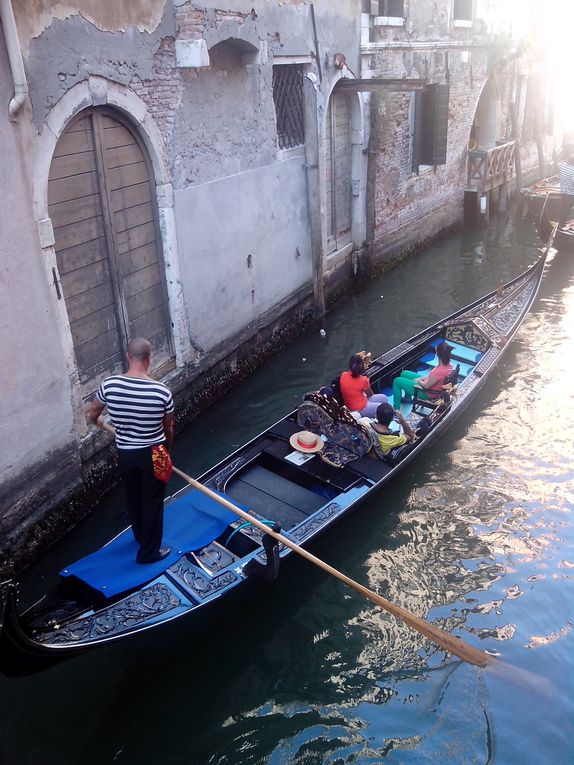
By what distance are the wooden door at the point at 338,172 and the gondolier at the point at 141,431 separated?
5381 mm

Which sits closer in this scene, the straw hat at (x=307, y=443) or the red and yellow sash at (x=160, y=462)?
the red and yellow sash at (x=160, y=462)

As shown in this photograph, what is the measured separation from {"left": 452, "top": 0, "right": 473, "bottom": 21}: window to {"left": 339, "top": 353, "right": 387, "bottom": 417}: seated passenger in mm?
7610

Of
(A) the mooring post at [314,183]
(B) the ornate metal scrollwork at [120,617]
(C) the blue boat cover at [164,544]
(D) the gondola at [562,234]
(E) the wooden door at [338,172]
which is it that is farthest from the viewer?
(D) the gondola at [562,234]

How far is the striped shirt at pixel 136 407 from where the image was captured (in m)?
2.97

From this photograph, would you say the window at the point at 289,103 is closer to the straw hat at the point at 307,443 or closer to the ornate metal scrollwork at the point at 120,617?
the straw hat at the point at 307,443

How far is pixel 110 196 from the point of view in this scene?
4559mm

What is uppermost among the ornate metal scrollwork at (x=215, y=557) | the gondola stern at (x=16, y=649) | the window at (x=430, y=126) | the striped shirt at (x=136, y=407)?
the window at (x=430, y=126)

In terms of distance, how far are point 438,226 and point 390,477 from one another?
732 cm

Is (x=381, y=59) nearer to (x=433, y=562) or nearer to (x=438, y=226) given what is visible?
(x=438, y=226)

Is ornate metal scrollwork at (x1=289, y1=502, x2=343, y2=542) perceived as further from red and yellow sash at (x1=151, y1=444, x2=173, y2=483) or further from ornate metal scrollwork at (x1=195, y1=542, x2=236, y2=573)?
red and yellow sash at (x1=151, y1=444, x2=173, y2=483)

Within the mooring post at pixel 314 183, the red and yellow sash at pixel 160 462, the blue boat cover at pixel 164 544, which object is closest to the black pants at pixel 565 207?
the mooring post at pixel 314 183

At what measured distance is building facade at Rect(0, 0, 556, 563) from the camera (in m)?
3.79

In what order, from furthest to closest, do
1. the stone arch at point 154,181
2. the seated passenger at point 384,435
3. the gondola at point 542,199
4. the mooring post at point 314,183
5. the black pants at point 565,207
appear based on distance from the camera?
the gondola at point 542,199 → the black pants at point 565,207 → the mooring post at point 314,183 → the seated passenger at point 384,435 → the stone arch at point 154,181

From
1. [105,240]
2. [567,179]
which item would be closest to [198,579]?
[105,240]
